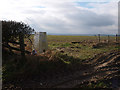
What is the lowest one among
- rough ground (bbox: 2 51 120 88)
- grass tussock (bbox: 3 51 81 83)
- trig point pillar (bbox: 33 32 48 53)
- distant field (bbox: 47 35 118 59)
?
rough ground (bbox: 2 51 120 88)

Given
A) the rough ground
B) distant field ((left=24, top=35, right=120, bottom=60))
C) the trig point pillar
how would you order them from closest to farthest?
the rough ground
the trig point pillar
distant field ((left=24, top=35, right=120, bottom=60))

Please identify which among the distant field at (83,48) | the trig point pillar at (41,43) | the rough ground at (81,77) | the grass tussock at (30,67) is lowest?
the rough ground at (81,77)

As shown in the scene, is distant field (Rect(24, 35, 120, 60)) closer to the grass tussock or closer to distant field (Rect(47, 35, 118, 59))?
distant field (Rect(47, 35, 118, 59))

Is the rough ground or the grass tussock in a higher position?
the grass tussock

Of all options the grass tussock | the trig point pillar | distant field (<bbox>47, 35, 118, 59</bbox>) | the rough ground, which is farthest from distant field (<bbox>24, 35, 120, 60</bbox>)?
the grass tussock

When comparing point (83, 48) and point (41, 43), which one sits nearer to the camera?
point (41, 43)

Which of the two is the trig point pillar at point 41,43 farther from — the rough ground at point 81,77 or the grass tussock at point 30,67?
the rough ground at point 81,77

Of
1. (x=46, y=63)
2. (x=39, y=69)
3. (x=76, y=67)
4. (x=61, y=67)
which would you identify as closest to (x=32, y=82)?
(x=39, y=69)

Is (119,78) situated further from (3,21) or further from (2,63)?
(3,21)

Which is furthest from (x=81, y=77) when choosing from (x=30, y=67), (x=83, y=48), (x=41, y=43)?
(x=83, y=48)

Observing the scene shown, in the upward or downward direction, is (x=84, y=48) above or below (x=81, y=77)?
above

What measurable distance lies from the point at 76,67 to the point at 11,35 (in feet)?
13.9

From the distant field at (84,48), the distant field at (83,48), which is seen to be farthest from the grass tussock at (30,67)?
the distant field at (83,48)

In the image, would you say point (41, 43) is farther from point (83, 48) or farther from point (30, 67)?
point (83, 48)
